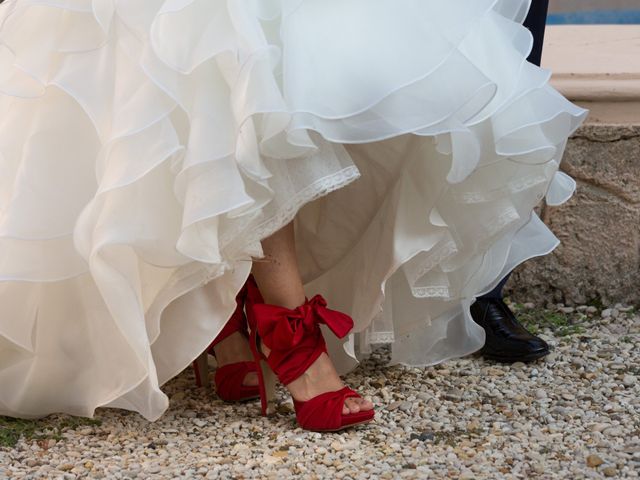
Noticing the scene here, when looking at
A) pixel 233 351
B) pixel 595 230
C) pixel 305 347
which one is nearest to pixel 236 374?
pixel 233 351

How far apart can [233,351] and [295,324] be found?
1.04ft

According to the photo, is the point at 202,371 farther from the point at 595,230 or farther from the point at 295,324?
the point at 595,230

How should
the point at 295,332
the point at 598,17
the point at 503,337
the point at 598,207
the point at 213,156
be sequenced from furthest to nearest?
the point at 598,17
the point at 598,207
the point at 503,337
the point at 295,332
the point at 213,156

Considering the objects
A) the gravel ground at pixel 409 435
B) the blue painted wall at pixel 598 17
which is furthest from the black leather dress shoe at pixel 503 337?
the blue painted wall at pixel 598 17

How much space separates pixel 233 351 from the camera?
217 centimetres

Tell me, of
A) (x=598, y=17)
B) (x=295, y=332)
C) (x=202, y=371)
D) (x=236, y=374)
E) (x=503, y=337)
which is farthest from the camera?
(x=598, y=17)

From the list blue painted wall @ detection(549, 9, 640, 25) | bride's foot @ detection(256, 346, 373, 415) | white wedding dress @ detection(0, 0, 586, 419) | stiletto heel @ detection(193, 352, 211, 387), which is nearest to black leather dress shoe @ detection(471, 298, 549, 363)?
white wedding dress @ detection(0, 0, 586, 419)

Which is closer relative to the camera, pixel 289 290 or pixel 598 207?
pixel 289 290

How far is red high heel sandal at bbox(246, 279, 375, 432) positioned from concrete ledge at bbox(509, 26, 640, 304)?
3.40 ft

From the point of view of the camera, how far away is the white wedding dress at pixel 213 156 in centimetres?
169

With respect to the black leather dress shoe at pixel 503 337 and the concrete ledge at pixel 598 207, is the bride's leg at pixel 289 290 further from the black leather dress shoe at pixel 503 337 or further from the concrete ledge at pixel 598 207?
the concrete ledge at pixel 598 207

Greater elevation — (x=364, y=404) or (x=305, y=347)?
(x=305, y=347)

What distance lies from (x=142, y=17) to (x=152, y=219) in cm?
35

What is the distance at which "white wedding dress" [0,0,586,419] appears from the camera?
169cm
